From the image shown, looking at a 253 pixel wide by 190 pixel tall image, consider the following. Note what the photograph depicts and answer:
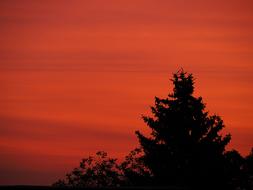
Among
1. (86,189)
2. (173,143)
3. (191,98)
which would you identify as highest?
(191,98)

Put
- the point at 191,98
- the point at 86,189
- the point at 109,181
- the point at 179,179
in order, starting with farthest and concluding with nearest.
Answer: the point at 109,181 < the point at 191,98 < the point at 179,179 < the point at 86,189

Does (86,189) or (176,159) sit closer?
(86,189)

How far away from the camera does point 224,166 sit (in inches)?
2133

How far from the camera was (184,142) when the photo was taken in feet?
177

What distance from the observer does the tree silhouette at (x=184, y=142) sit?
5328 centimetres

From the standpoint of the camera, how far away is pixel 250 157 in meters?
59.5

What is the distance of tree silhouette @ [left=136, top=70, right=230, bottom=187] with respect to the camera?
53.3 meters

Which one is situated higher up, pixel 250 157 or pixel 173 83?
pixel 173 83

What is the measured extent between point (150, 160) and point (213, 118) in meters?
6.93

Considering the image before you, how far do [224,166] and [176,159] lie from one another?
4.29m

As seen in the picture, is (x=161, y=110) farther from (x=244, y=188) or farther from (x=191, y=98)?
(x=244, y=188)

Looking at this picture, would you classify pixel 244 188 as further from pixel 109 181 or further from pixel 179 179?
pixel 109 181

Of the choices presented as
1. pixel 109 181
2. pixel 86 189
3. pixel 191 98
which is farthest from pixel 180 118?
pixel 86 189

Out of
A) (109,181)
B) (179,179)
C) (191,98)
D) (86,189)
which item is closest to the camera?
(86,189)
